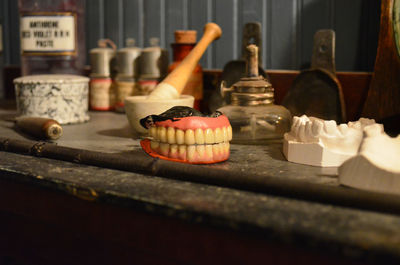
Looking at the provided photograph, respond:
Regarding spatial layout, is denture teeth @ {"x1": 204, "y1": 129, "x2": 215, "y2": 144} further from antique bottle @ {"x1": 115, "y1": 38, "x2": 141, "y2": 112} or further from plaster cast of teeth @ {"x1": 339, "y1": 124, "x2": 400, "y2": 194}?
antique bottle @ {"x1": 115, "y1": 38, "x2": 141, "y2": 112}

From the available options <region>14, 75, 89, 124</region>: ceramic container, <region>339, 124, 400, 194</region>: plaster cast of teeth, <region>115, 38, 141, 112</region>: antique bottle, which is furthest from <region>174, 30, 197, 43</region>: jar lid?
<region>339, 124, 400, 194</region>: plaster cast of teeth

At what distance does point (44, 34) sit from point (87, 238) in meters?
0.75

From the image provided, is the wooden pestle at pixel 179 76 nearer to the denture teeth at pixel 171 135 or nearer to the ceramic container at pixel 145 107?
the ceramic container at pixel 145 107

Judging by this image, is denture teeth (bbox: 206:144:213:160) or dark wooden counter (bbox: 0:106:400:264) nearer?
dark wooden counter (bbox: 0:106:400:264)

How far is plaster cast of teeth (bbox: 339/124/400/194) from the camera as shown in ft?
1.81

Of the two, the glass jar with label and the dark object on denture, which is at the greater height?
the glass jar with label

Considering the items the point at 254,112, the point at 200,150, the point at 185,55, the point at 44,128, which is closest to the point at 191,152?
the point at 200,150

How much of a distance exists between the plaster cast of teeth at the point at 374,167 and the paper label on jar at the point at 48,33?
0.92 meters

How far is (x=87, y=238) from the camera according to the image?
2.27 ft

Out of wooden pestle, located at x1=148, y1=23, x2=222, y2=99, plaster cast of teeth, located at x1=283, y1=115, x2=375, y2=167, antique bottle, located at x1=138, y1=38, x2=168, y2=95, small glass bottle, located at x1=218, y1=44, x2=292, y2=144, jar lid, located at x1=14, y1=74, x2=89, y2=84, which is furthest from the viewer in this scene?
antique bottle, located at x1=138, y1=38, x2=168, y2=95

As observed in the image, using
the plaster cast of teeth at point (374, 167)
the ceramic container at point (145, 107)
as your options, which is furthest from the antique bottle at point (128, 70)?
the plaster cast of teeth at point (374, 167)

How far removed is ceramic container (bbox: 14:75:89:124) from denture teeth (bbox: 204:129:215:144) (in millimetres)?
526

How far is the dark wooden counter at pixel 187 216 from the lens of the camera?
471 millimetres

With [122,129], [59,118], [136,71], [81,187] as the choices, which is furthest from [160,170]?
[136,71]
